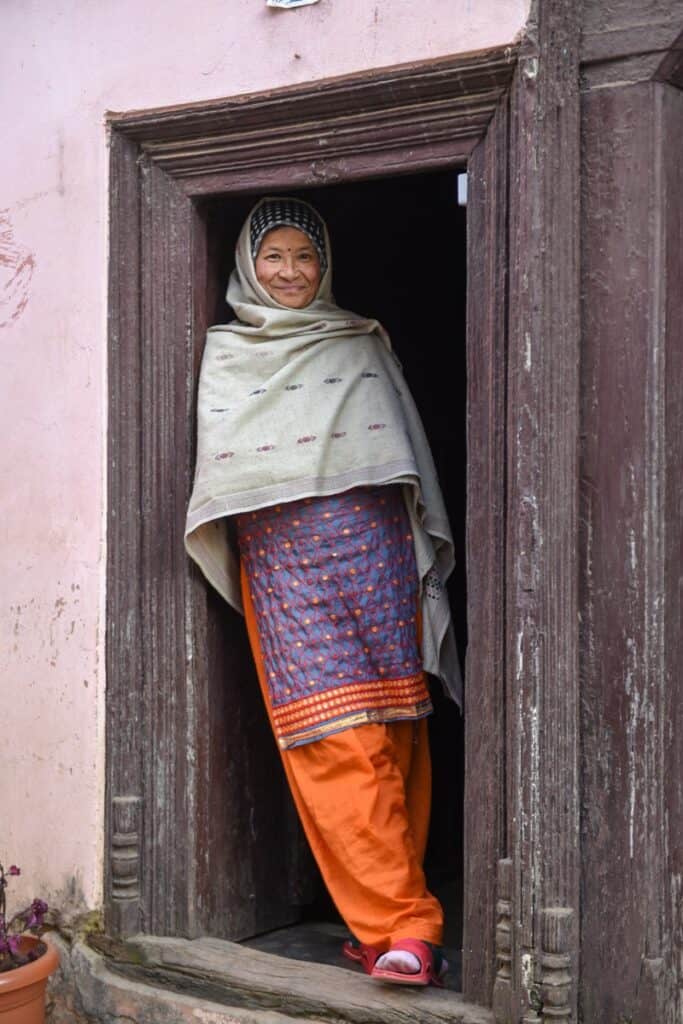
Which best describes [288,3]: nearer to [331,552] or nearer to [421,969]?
[331,552]

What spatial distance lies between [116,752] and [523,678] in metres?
1.22

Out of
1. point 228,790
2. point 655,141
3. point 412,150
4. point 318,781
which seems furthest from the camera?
point 228,790

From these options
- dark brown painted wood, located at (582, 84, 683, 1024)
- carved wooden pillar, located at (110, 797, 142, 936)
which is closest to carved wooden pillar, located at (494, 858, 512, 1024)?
dark brown painted wood, located at (582, 84, 683, 1024)

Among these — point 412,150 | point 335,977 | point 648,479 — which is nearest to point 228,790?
point 335,977

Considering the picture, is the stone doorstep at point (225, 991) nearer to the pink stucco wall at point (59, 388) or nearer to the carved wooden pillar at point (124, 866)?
the carved wooden pillar at point (124, 866)

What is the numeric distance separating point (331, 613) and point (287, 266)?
95 cm

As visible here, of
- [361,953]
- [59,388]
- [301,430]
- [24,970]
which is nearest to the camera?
[24,970]

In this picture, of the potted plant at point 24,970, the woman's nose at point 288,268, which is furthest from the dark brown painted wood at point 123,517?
the woman's nose at point 288,268

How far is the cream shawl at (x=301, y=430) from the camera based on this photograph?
3.74 m

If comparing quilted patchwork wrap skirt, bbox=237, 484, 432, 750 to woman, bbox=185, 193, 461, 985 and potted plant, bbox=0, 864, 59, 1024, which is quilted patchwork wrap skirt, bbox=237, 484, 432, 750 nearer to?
woman, bbox=185, 193, 461, 985

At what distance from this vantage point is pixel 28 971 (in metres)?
3.51

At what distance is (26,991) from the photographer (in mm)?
3529

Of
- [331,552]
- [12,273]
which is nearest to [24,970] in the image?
[331,552]

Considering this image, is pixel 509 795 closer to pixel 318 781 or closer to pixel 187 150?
pixel 318 781
